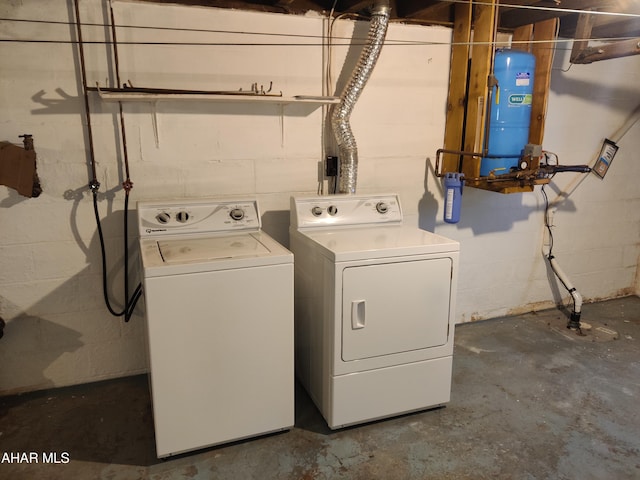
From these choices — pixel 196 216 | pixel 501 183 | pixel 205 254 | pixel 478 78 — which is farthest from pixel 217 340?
pixel 478 78

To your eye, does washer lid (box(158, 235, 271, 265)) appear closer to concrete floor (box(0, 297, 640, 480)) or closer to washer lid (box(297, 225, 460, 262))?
washer lid (box(297, 225, 460, 262))

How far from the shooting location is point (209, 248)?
206 centimetres

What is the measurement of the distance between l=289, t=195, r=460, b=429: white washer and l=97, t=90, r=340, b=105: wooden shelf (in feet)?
2.37

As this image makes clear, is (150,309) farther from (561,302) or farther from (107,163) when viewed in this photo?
(561,302)

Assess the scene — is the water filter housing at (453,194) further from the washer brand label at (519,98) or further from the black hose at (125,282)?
the black hose at (125,282)

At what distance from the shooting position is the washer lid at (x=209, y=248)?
190 cm

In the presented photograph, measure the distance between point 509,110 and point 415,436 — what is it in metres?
1.86

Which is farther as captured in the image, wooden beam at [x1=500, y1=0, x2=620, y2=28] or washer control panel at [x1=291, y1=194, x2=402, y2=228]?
wooden beam at [x1=500, y1=0, x2=620, y2=28]

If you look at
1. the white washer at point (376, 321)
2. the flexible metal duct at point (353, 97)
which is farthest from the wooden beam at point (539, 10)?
the white washer at point (376, 321)

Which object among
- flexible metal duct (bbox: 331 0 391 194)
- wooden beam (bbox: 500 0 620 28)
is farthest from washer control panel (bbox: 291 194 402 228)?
wooden beam (bbox: 500 0 620 28)

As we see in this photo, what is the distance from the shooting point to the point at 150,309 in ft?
5.81

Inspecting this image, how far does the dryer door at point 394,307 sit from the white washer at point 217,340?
271mm

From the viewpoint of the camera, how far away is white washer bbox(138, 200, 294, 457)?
1811mm

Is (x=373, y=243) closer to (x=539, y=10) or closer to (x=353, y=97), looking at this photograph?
(x=353, y=97)
